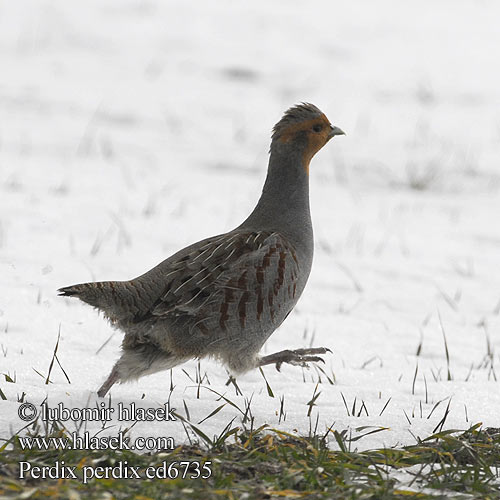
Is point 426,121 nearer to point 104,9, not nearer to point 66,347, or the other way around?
point 104,9

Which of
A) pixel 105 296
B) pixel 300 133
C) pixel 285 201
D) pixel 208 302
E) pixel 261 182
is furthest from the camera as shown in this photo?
pixel 261 182

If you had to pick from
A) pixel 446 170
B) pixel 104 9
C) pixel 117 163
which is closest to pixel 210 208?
pixel 117 163

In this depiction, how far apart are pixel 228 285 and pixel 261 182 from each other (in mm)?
Result: 5401

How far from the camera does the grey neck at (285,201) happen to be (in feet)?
14.1

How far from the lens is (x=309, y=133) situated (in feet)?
15.0

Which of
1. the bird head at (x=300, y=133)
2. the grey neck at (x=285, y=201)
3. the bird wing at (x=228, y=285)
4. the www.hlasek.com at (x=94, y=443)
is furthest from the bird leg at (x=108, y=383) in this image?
the bird head at (x=300, y=133)

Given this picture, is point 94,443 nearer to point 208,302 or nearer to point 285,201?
point 208,302

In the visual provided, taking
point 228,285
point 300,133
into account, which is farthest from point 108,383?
point 300,133

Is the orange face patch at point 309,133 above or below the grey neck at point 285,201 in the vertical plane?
above

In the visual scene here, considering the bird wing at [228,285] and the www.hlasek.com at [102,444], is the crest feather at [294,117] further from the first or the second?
the www.hlasek.com at [102,444]

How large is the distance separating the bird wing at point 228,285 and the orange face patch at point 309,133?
2.67 feet

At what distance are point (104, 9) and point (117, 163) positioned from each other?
5.29 m

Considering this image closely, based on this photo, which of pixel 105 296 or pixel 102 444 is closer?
pixel 102 444

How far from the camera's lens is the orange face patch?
4.55 metres
